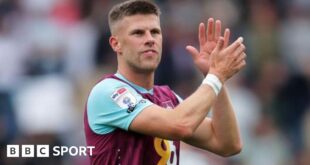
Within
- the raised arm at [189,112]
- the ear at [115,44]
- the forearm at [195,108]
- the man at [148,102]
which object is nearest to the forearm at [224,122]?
the man at [148,102]

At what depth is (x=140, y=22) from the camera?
659 centimetres

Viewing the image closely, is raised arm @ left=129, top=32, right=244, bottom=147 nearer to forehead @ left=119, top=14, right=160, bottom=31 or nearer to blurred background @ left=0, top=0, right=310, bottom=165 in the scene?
forehead @ left=119, top=14, right=160, bottom=31

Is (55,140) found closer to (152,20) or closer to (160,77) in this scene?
(160,77)

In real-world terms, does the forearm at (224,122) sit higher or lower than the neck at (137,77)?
lower

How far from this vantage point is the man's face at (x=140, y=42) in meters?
6.47

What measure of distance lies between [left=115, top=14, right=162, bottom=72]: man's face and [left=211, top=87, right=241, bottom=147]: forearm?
1.81ft

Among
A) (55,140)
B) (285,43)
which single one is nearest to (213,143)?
(55,140)

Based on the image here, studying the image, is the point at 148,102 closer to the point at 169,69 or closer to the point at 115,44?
the point at 115,44

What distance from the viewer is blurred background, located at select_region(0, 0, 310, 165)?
11289 mm

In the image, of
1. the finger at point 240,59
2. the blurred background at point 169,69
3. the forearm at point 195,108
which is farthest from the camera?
the blurred background at point 169,69

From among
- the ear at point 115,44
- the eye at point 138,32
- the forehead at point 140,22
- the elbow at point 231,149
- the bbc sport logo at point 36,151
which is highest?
the forehead at point 140,22

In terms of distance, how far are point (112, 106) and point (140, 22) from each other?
604 mm

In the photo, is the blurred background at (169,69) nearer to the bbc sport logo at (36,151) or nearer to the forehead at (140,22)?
the bbc sport logo at (36,151)

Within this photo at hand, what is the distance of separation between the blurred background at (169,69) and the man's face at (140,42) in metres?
3.62
